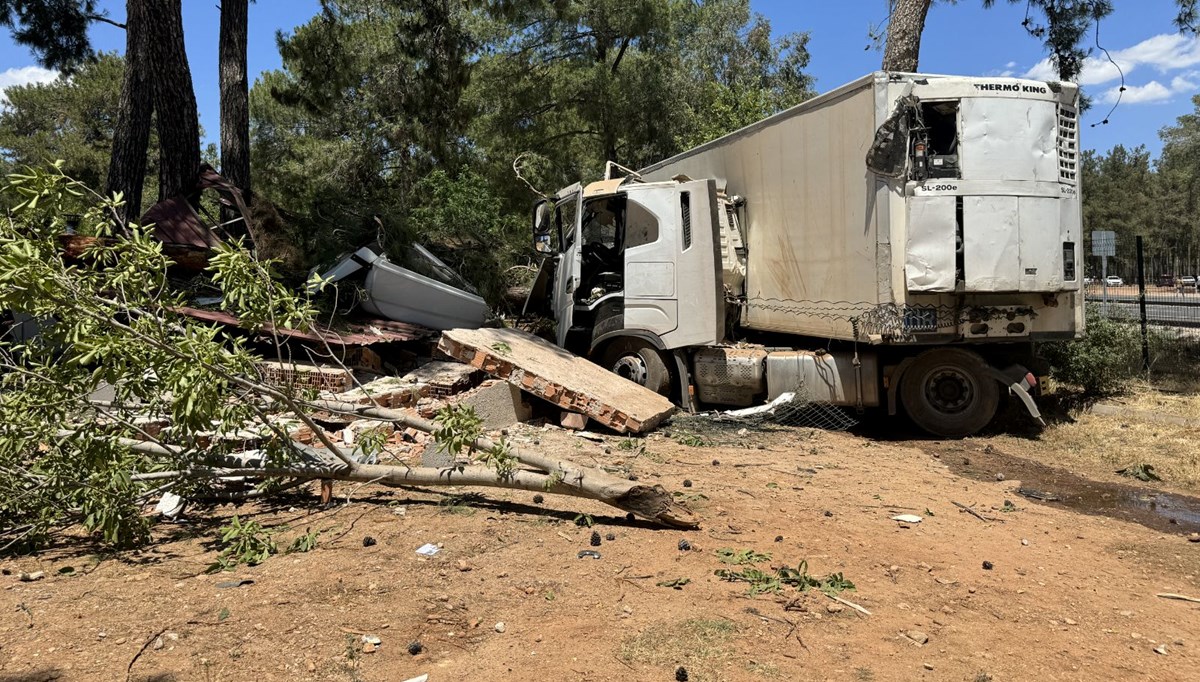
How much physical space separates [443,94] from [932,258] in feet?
35.2

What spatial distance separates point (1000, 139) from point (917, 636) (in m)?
5.67

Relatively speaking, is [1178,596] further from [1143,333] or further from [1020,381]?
[1143,333]

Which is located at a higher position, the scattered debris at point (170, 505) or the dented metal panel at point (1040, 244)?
the dented metal panel at point (1040, 244)

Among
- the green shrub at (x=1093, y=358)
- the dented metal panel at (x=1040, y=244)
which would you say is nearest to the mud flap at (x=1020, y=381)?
the dented metal panel at (x=1040, y=244)

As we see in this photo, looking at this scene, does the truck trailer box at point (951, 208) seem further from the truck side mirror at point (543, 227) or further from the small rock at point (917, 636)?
the small rock at point (917, 636)

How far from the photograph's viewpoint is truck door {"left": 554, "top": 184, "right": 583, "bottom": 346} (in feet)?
30.4

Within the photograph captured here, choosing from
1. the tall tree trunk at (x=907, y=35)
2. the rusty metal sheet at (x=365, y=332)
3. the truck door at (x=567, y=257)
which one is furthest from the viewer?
the tall tree trunk at (x=907, y=35)

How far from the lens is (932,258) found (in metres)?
7.35

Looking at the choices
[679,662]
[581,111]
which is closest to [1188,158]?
[581,111]

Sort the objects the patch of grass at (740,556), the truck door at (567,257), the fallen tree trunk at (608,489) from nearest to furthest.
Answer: the patch of grass at (740,556) < the fallen tree trunk at (608,489) < the truck door at (567,257)

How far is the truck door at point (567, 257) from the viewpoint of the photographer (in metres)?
9.26

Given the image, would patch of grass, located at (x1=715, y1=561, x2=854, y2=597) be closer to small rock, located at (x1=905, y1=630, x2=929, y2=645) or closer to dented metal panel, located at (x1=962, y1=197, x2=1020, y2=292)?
small rock, located at (x1=905, y1=630, x2=929, y2=645)

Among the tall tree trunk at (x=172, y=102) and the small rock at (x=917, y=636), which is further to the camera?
the tall tree trunk at (x=172, y=102)

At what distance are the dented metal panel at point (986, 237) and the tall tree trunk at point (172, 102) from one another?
9365 millimetres
